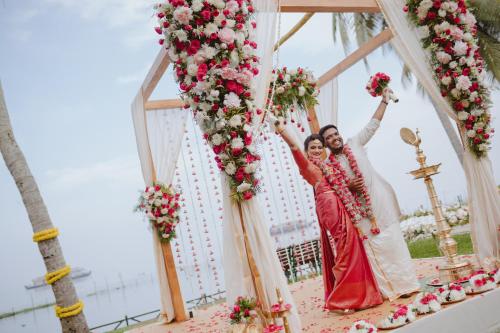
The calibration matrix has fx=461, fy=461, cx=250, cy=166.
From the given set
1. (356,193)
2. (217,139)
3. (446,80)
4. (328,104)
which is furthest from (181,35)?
(328,104)

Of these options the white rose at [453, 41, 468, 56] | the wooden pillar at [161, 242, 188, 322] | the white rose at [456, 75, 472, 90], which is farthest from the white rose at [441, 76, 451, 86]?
the wooden pillar at [161, 242, 188, 322]

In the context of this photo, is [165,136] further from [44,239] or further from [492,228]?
[492,228]

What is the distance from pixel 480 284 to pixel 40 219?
4.07 m

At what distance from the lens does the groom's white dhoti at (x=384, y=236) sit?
5.27 meters

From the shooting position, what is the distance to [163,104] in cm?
764

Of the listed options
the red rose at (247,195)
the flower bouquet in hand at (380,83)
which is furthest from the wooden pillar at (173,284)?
the flower bouquet in hand at (380,83)

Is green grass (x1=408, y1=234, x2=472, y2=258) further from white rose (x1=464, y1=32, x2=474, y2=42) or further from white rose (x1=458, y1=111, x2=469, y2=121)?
white rose (x1=464, y1=32, x2=474, y2=42)

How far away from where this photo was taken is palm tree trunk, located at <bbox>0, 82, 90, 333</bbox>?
154 inches

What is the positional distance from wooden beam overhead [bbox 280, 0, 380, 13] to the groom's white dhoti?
1437 millimetres

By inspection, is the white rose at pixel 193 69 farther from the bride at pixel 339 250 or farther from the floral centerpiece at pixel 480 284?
the floral centerpiece at pixel 480 284

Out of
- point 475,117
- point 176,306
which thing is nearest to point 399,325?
point 475,117

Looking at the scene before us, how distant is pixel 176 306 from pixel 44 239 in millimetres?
3929

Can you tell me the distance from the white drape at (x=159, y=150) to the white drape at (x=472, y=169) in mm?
3722

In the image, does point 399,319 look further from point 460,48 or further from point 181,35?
point 460,48
